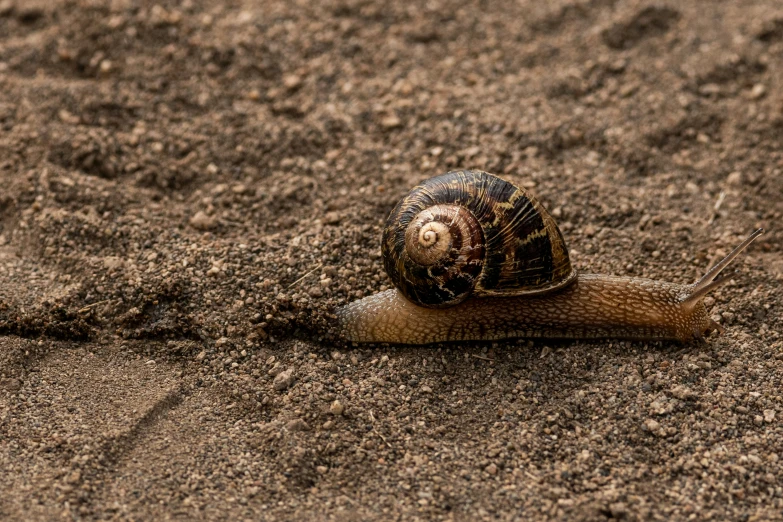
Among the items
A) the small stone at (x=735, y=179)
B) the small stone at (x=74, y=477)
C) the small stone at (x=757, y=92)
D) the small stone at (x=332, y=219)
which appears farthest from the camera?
the small stone at (x=757, y=92)

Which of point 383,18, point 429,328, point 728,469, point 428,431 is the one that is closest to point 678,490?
point 728,469

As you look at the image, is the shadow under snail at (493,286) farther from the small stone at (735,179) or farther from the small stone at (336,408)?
Result: the small stone at (735,179)

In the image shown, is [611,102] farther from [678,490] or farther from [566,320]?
[678,490]

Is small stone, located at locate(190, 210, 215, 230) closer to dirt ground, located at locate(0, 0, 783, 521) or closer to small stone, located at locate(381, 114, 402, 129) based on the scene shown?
dirt ground, located at locate(0, 0, 783, 521)

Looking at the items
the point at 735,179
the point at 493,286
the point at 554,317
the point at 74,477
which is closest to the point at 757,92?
the point at 735,179

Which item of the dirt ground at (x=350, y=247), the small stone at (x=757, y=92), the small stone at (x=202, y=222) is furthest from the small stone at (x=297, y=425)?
the small stone at (x=757, y=92)
